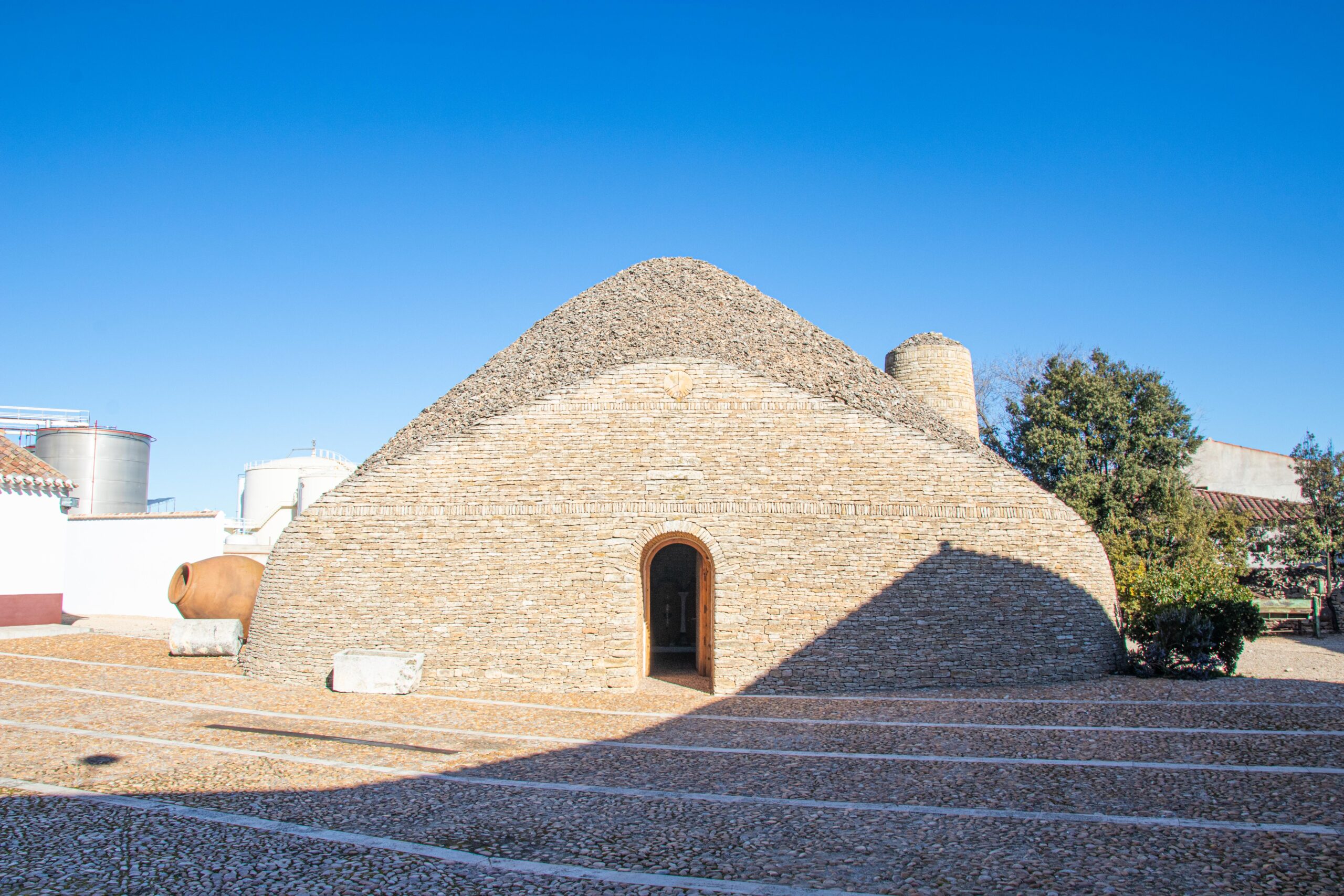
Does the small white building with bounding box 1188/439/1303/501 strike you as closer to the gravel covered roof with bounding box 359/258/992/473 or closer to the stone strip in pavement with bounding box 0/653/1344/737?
the gravel covered roof with bounding box 359/258/992/473

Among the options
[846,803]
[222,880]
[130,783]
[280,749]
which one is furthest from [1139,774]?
[130,783]

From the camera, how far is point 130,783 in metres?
7.80

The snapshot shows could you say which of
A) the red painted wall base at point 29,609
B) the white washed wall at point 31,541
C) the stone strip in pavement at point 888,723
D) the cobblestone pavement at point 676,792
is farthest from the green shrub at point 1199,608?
the white washed wall at point 31,541

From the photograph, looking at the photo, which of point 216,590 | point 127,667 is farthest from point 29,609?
point 127,667

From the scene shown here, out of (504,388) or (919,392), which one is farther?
(919,392)

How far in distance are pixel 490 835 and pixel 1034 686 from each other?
9743 millimetres

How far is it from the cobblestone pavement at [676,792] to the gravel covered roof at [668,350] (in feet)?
18.2

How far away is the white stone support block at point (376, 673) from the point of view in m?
12.8

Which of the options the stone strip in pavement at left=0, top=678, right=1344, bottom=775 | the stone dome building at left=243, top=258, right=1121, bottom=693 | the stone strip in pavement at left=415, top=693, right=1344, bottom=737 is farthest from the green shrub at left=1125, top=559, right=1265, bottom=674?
the stone strip in pavement at left=0, top=678, right=1344, bottom=775

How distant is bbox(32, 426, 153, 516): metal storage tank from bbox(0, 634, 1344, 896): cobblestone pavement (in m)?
26.5

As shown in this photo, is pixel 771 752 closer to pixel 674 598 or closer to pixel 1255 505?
pixel 674 598

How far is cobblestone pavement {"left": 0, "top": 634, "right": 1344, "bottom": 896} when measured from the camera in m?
5.71

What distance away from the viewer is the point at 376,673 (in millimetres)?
12820

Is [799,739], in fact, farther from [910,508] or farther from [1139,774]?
[910,508]
